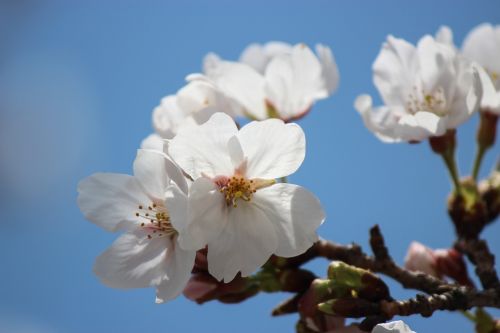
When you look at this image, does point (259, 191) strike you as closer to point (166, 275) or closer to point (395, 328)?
point (166, 275)

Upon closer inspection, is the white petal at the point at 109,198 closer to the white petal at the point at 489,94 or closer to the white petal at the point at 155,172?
the white petal at the point at 155,172

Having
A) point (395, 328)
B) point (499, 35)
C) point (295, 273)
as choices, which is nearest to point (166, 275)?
point (295, 273)

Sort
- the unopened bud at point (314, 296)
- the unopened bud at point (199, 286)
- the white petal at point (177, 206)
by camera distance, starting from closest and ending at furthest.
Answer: the white petal at point (177, 206) → the unopened bud at point (314, 296) → the unopened bud at point (199, 286)

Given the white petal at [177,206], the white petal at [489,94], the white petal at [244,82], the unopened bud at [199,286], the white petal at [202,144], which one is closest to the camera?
the white petal at [177,206]

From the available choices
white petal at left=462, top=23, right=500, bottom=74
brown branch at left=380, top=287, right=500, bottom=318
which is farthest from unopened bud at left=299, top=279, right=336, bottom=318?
white petal at left=462, top=23, right=500, bottom=74

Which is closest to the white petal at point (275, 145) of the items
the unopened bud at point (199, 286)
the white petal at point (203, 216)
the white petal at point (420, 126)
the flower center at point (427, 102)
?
the white petal at point (203, 216)
